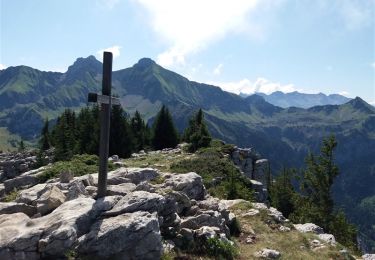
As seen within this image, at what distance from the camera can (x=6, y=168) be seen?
182 ft

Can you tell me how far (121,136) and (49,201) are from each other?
130 feet

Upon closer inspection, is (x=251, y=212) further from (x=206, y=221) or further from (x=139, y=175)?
(x=139, y=175)

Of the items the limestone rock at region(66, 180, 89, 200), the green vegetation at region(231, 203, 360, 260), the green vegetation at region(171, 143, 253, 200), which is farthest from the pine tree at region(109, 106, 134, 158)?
the limestone rock at region(66, 180, 89, 200)

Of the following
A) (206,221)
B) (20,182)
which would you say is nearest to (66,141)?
(20,182)

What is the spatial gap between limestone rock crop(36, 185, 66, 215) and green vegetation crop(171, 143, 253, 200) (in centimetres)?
1485

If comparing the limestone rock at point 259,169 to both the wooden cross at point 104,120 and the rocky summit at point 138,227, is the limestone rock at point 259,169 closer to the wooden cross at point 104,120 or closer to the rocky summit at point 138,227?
the rocky summit at point 138,227

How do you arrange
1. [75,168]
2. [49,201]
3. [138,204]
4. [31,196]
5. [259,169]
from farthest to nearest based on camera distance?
[259,169], [75,168], [31,196], [49,201], [138,204]

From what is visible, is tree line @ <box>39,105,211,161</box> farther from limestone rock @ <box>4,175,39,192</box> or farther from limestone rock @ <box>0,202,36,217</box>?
limestone rock @ <box>0,202,36,217</box>

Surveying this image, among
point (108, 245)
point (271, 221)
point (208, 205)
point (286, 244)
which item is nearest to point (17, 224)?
point (108, 245)

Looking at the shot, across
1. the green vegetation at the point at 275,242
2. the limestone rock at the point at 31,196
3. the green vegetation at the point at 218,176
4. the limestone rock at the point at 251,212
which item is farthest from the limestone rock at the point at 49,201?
the green vegetation at the point at 218,176

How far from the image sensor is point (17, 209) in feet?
55.3

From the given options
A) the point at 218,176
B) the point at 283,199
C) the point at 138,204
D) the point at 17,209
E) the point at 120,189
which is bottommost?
the point at 283,199

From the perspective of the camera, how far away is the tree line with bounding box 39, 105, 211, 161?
5509 cm

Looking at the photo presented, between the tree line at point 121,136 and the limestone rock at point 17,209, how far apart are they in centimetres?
2969
